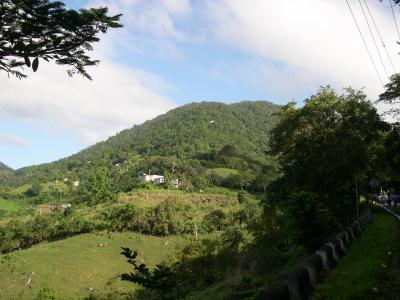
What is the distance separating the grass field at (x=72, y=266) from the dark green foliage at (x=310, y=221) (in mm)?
36386

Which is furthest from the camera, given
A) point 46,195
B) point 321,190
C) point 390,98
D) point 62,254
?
point 46,195

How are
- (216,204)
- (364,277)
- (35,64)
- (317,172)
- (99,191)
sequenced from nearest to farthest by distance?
1. (35,64)
2. (364,277)
3. (317,172)
4. (216,204)
5. (99,191)

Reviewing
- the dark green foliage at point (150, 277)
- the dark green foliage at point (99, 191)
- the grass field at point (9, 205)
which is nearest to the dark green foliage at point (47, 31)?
the dark green foliage at point (150, 277)

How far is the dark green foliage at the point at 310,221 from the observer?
11166 millimetres

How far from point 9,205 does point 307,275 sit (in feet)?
439

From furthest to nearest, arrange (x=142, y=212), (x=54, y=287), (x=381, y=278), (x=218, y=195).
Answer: (x=218, y=195) < (x=142, y=212) < (x=54, y=287) < (x=381, y=278)

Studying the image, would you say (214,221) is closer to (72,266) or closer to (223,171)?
(72,266)

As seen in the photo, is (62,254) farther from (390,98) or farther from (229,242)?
(390,98)

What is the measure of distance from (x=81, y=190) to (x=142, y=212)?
6581 centimetres

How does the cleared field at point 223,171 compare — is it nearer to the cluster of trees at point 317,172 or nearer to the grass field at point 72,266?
the grass field at point 72,266

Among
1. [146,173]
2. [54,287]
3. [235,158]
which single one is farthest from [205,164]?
[54,287]

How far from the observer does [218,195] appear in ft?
354

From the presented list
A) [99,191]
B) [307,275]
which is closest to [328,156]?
[307,275]

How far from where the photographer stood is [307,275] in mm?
6262
